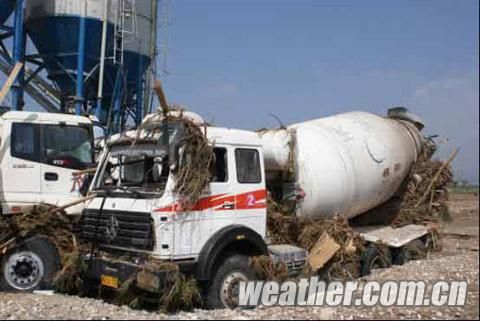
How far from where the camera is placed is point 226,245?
8.09 metres

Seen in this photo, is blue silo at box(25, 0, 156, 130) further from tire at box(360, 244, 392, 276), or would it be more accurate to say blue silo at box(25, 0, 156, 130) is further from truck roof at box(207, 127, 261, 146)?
truck roof at box(207, 127, 261, 146)

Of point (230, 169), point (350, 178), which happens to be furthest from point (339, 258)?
point (230, 169)

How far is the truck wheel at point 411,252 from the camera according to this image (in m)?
12.1

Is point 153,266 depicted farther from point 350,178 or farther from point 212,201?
point 350,178

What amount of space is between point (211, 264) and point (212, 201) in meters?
0.92

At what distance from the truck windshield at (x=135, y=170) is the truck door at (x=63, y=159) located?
1034 millimetres

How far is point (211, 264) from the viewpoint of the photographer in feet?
25.5

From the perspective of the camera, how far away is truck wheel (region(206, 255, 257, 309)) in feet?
25.8

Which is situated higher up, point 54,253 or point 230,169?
point 230,169

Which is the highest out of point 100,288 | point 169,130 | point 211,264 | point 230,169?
point 169,130

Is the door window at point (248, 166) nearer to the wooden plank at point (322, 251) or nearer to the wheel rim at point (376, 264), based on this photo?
the wooden plank at point (322, 251)

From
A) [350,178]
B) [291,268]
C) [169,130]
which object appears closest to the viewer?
[169,130]

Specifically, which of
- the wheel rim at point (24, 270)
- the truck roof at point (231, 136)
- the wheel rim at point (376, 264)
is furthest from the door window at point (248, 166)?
the wheel rim at point (376, 264)

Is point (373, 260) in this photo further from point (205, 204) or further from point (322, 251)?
point (205, 204)
